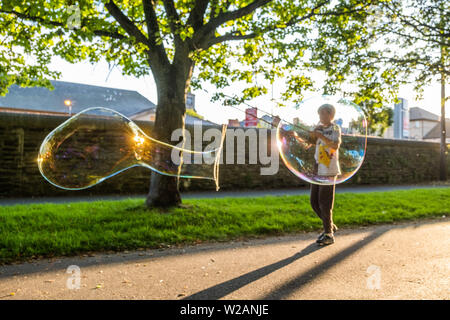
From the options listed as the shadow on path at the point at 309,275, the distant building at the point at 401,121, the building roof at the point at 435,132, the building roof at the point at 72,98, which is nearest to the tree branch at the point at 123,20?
the shadow on path at the point at 309,275

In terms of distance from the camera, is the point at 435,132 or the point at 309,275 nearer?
the point at 309,275

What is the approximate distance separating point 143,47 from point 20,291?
5423 mm

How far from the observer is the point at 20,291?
3213mm

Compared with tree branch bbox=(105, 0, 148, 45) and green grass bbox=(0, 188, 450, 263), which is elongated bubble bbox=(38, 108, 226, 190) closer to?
green grass bbox=(0, 188, 450, 263)

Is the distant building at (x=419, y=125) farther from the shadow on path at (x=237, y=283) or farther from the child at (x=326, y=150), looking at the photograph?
the shadow on path at (x=237, y=283)

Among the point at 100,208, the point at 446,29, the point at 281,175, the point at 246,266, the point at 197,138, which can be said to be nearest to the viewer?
the point at 246,266

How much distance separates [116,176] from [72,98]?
3819 cm

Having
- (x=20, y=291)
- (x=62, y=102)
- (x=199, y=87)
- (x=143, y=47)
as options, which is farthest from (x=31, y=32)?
(x=62, y=102)

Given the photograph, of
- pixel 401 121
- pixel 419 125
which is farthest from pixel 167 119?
pixel 419 125

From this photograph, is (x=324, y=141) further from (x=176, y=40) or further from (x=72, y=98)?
(x=72, y=98)

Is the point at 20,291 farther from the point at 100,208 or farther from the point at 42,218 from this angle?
the point at 100,208

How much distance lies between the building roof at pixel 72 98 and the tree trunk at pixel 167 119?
121 feet

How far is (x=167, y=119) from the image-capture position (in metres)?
7.24

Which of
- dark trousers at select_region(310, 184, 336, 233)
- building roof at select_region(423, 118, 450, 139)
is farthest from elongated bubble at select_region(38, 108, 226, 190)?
building roof at select_region(423, 118, 450, 139)
